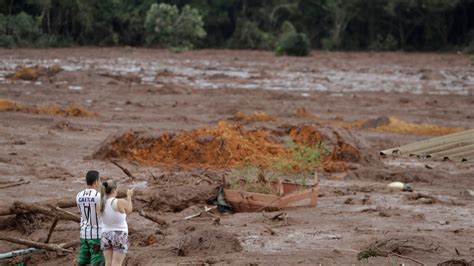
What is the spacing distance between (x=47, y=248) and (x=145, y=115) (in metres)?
17.1

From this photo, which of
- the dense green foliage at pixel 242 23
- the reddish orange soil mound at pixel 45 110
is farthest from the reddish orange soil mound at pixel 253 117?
the dense green foliage at pixel 242 23

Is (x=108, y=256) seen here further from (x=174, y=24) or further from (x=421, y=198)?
(x=174, y=24)

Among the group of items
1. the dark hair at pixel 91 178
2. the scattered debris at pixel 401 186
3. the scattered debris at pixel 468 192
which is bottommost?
the scattered debris at pixel 401 186

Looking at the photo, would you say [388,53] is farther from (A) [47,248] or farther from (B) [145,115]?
(A) [47,248]

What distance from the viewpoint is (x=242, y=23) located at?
72.8 m

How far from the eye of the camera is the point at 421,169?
65.1 feet

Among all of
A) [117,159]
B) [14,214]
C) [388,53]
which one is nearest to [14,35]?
[388,53]

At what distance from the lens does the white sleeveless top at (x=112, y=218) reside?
957cm

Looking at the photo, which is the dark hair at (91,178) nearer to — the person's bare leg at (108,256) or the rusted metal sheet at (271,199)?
the person's bare leg at (108,256)

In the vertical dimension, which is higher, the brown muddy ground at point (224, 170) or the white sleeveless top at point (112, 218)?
the white sleeveless top at point (112, 218)

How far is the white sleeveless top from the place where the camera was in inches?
377

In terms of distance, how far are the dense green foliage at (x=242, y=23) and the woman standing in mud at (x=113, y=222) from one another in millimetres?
53392

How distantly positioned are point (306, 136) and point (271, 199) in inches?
308

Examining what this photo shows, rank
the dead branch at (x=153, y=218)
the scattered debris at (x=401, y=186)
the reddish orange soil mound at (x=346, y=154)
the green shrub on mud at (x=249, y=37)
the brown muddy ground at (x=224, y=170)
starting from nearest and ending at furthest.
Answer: the brown muddy ground at (x=224, y=170)
the dead branch at (x=153, y=218)
the scattered debris at (x=401, y=186)
the reddish orange soil mound at (x=346, y=154)
the green shrub on mud at (x=249, y=37)
